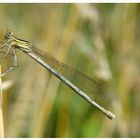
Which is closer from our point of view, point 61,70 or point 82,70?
point 61,70

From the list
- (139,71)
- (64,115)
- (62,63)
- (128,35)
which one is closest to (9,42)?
(62,63)

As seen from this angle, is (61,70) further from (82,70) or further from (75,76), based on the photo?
(82,70)

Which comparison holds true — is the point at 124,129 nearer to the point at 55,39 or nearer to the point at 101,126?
the point at 101,126

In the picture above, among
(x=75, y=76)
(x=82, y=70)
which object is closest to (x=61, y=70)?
(x=75, y=76)
